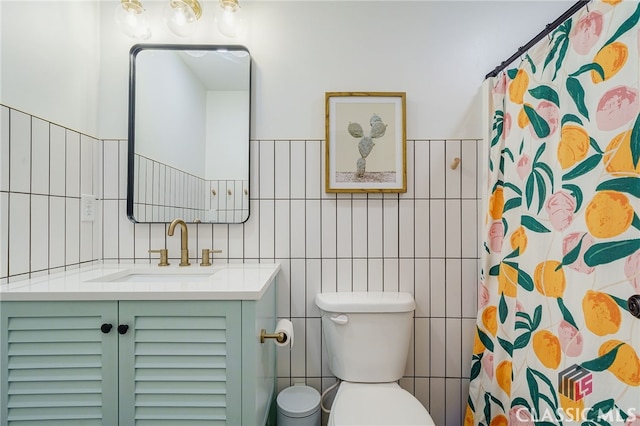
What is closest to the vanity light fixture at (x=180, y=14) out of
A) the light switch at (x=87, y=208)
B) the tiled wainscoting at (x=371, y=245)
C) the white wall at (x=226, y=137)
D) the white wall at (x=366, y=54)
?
the white wall at (x=366, y=54)

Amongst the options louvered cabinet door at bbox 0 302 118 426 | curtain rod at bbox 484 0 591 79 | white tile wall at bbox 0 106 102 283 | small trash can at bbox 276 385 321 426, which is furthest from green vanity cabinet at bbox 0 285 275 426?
curtain rod at bbox 484 0 591 79

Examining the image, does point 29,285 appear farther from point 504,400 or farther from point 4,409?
point 504,400

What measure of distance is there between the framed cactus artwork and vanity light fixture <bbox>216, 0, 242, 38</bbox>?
1.78 feet

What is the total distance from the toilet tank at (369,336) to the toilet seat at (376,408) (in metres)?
0.06

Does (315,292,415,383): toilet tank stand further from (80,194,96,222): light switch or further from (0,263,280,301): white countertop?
(80,194,96,222): light switch

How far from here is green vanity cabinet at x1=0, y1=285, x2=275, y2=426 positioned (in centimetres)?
92

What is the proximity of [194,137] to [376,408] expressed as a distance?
4.49ft

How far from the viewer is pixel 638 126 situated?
73 cm

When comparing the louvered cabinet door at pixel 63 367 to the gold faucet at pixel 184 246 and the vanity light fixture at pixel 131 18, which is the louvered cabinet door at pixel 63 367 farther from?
the vanity light fixture at pixel 131 18

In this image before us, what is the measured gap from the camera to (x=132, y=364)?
922 millimetres

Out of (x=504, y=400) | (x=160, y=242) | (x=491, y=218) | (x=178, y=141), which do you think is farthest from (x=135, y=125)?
(x=504, y=400)

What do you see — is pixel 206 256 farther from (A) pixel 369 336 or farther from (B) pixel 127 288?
(A) pixel 369 336

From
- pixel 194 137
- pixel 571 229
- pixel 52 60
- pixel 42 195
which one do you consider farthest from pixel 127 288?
pixel 571 229

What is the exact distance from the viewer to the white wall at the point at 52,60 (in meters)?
1.05
